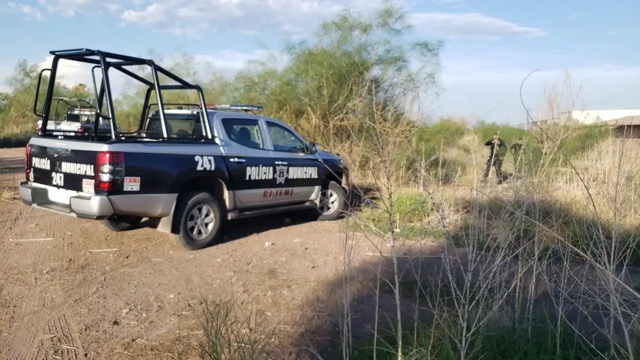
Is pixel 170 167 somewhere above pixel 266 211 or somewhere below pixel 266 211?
above

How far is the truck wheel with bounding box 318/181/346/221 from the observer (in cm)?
1017

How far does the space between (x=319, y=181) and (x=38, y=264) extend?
4.49 m

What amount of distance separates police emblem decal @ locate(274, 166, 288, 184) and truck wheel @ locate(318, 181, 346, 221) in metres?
1.16

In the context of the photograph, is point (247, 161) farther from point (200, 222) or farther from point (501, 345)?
point (501, 345)

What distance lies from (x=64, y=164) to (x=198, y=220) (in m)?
1.78

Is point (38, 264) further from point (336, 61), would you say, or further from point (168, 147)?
point (336, 61)

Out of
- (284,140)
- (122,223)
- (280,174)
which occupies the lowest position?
(122,223)

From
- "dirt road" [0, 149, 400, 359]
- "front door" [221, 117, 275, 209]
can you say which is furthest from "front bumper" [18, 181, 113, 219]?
"front door" [221, 117, 275, 209]

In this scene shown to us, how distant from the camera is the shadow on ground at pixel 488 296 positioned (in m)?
3.80

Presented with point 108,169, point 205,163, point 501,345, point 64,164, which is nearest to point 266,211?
point 205,163

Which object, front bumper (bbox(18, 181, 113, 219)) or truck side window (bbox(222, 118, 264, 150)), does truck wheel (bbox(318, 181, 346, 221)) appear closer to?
truck side window (bbox(222, 118, 264, 150))

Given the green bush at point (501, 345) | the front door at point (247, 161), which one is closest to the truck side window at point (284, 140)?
the front door at point (247, 161)

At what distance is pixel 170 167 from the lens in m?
7.29

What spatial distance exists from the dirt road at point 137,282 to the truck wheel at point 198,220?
0.16 m
